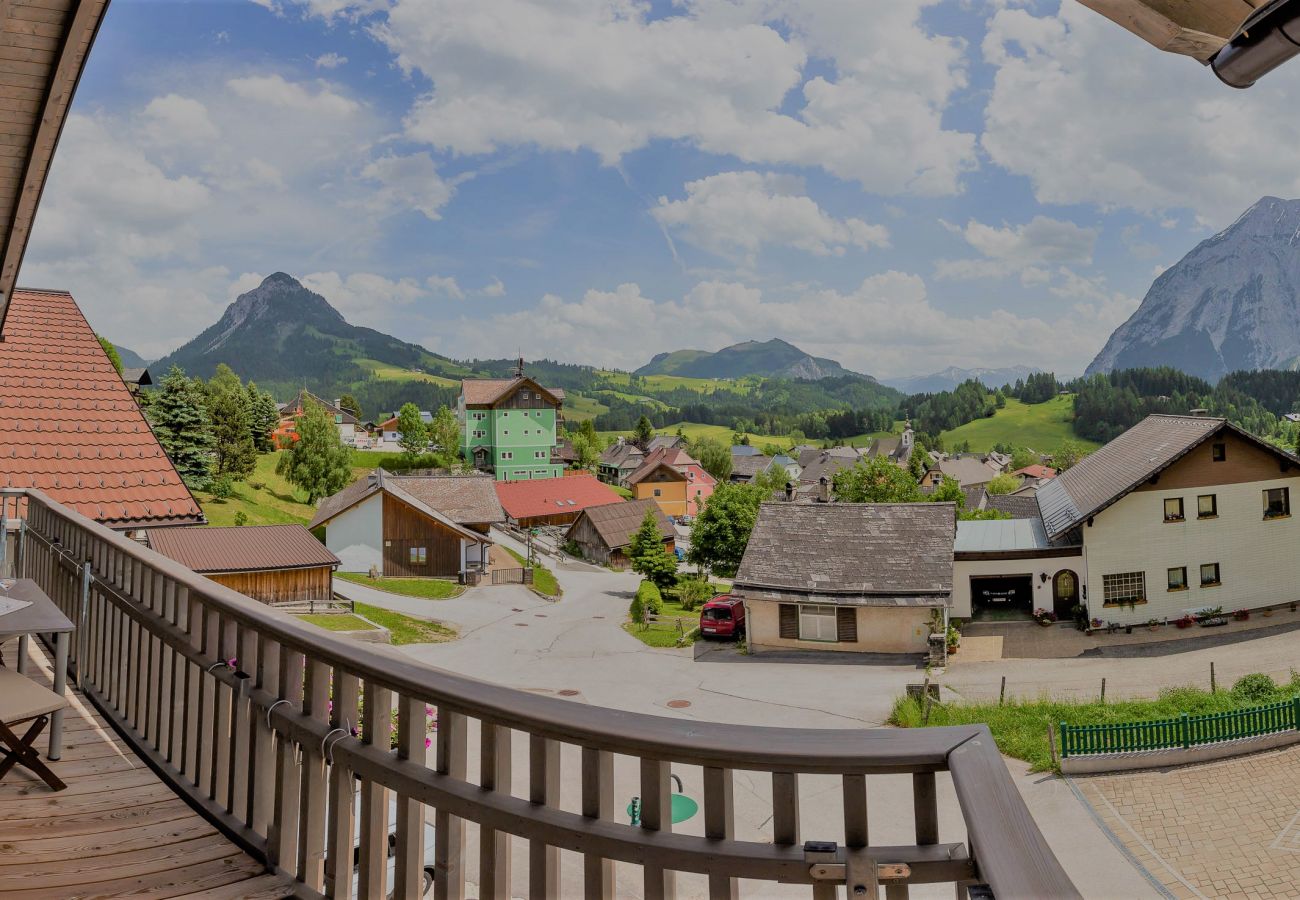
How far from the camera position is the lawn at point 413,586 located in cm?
2973

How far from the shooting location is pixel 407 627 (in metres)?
23.4

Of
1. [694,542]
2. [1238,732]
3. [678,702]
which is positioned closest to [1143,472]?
[1238,732]

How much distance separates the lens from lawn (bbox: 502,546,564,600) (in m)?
32.8

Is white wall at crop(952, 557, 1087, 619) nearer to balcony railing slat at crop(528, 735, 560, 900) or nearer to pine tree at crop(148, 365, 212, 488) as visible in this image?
balcony railing slat at crop(528, 735, 560, 900)

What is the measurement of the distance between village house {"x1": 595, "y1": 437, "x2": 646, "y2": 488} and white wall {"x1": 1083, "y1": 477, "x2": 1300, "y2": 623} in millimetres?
60879

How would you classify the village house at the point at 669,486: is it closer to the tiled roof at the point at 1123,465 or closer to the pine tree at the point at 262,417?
the pine tree at the point at 262,417

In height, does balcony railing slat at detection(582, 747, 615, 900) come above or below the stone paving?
above

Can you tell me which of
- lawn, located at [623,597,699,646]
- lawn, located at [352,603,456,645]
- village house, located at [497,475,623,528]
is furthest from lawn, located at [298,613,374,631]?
village house, located at [497,475,623,528]

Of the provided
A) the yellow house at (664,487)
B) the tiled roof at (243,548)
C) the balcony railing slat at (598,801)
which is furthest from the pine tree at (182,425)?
the balcony railing slat at (598,801)

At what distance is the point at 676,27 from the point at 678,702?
24660mm

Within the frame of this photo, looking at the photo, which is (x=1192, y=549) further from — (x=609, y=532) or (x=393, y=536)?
(x=393, y=536)

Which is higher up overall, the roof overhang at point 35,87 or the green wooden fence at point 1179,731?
the roof overhang at point 35,87

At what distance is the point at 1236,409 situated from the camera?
111 meters

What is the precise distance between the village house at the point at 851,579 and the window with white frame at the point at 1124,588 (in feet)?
13.5
